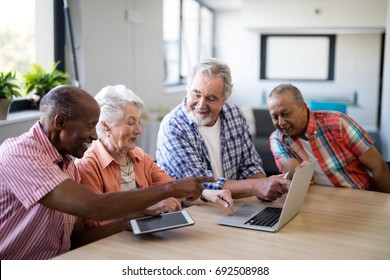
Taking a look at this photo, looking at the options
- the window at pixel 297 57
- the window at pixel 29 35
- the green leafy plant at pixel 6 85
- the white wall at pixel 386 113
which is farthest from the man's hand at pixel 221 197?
the window at pixel 297 57

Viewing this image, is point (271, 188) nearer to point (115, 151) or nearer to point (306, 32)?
point (115, 151)

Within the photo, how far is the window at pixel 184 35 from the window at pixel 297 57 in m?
1.12

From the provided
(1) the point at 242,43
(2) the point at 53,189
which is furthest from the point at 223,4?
(2) the point at 53,189

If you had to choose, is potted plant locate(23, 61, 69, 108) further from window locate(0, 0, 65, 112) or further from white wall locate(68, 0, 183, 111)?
white wall locate(68, 0, 183, 111)

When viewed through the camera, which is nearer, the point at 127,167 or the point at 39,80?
the point at 127,167

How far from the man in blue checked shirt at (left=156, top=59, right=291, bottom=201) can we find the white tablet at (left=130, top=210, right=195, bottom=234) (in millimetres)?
465

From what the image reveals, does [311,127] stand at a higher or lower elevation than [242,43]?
lower

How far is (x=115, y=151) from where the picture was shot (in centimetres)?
189

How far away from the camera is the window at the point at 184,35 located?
6652 millimetres

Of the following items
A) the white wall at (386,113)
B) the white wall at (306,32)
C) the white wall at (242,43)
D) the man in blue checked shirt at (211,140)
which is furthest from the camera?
the white wall at (306,32)

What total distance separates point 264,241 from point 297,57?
22.4 feet

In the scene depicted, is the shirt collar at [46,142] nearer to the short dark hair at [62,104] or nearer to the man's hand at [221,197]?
the short dark hair at [62,104]

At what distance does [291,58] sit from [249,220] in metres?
6.64
